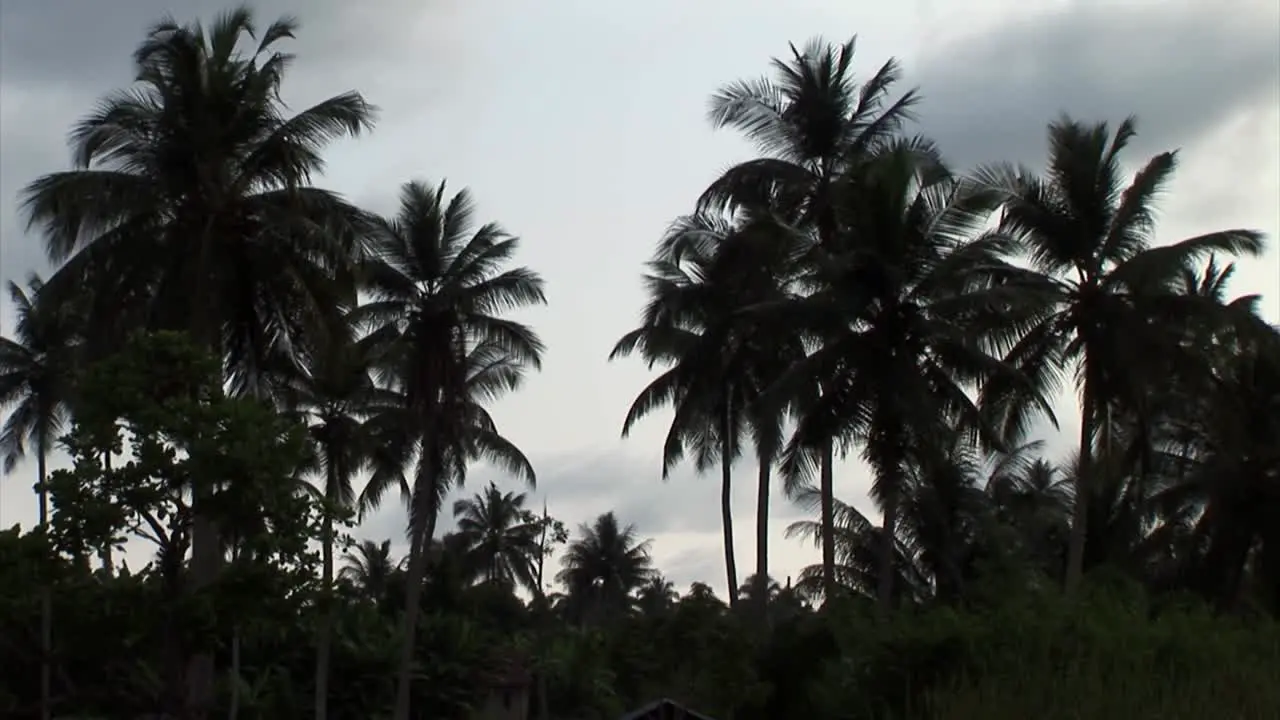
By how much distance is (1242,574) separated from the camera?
133ft

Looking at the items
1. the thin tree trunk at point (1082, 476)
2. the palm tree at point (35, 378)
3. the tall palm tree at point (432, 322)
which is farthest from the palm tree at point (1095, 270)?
the palm tree at point (35, 378)

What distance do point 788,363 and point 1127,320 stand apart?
870 cm

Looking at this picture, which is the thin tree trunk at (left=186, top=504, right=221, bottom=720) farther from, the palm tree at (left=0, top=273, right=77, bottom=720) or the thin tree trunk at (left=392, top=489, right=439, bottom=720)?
the palm tree at (left=0, top=273, right=77, bottom=720)

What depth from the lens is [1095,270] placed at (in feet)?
99.7

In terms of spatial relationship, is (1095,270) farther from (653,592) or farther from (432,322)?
(653,592)

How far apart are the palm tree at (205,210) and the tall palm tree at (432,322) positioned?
4.00 m

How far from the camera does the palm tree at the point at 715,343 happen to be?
35.6 metres

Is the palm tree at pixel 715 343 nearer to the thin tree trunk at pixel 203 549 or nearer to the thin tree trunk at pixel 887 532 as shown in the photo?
the thin tree trunk at pixel 887 532

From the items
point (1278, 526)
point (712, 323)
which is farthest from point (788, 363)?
point (1278, 526)

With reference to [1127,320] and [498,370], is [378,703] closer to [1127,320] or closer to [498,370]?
[498,370]

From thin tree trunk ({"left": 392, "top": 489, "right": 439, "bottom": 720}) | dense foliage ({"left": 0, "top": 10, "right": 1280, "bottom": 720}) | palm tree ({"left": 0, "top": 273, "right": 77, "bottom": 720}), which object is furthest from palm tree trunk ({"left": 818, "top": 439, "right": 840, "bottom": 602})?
palm tree ({"left": 0, "top": 273, "right": 77, "bottom": 720})

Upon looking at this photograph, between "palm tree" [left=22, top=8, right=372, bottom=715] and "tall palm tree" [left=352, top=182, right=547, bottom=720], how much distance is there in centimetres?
400

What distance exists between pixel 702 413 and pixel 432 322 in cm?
829

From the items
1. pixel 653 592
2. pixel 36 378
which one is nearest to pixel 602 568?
pixel 653 592
